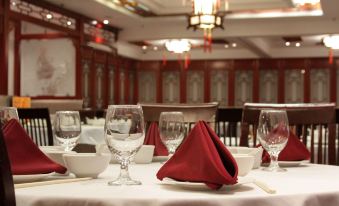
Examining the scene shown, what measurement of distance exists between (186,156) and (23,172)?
396mm

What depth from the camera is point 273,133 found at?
1.64 m

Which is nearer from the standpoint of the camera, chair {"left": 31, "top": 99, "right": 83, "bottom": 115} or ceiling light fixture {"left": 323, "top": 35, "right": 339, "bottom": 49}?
chair {"left": 31, "top": 99, "right": 83, "bottom": 115}

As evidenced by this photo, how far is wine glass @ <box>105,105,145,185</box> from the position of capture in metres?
1.29

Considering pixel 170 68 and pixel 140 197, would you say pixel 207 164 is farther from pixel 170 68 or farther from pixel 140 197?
pixel 170 68

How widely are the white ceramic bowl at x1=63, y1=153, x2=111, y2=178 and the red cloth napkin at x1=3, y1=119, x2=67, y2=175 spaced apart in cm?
3

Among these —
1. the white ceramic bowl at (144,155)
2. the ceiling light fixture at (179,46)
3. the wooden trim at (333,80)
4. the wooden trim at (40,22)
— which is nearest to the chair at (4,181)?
the white ceramic bowl at (144,155)

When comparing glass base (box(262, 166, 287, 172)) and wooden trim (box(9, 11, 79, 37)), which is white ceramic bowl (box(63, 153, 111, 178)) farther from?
wooden trim (box(9, 11, 79, 37))

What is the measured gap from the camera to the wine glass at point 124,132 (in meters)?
1.29

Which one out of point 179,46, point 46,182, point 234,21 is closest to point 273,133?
point 46,182

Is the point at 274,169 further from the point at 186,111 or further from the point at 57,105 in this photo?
the point at 57,105

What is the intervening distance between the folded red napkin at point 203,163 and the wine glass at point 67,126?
53 centimetres

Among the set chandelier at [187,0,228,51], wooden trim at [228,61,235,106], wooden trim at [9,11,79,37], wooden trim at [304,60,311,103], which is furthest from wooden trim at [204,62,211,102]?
chandelier at [187,0,228,51]

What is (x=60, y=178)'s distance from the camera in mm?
1428

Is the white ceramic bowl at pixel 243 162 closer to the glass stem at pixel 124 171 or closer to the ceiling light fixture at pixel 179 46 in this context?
the glass stem at pixel 124 171
